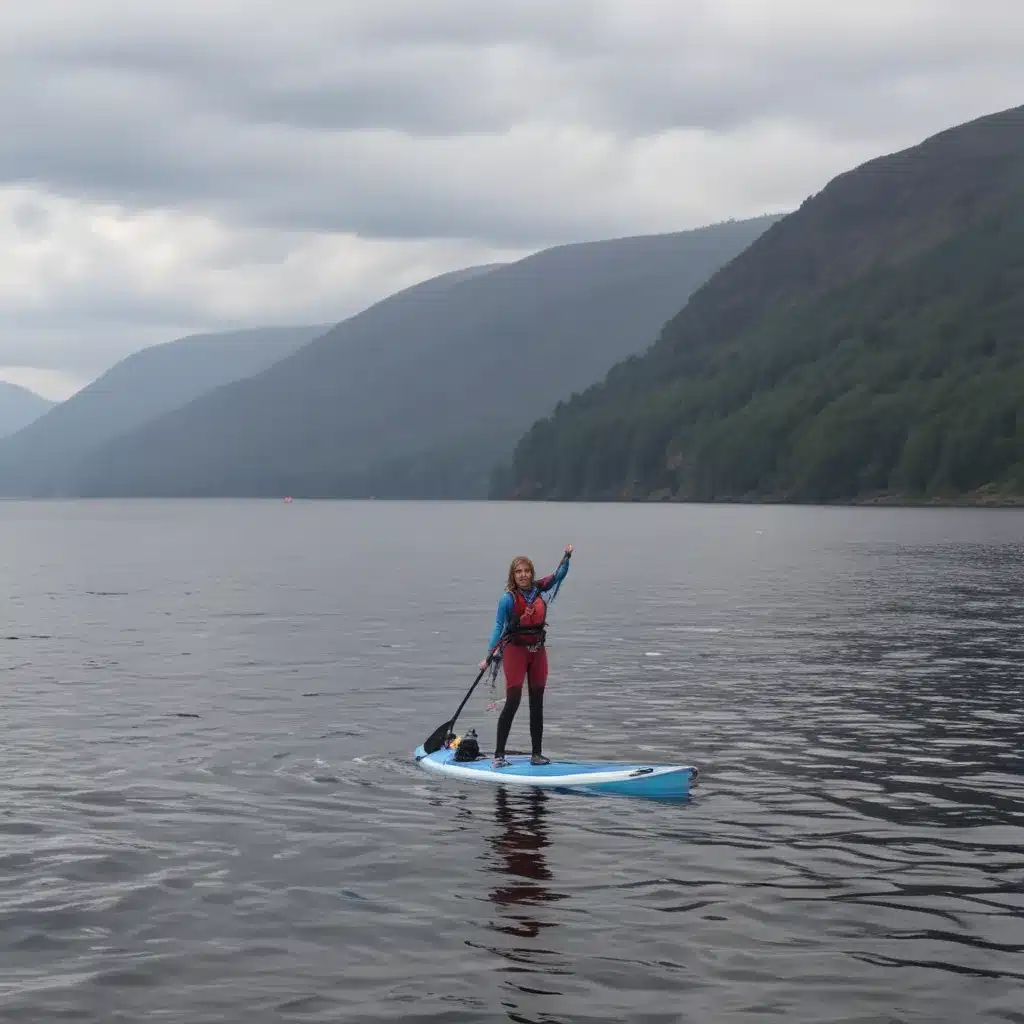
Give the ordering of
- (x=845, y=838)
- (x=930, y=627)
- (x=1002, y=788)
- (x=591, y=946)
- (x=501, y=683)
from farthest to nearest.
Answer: (x=930, y=627), (x=501, y=683), (x=1002, y=788), (x=845, y=838), (x=591, y=946)

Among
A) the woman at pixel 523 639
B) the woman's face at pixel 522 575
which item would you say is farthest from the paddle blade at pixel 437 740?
the woman's face at pixel 522 575

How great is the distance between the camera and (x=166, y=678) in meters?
42.8

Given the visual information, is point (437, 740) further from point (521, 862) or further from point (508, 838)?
point (521, 862)

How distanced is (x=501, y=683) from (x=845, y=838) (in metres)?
24.1

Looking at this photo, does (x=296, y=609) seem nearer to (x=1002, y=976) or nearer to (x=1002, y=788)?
(x=1002, y=788)

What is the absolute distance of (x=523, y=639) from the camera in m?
27.0

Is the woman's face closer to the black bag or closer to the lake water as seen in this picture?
the black bag

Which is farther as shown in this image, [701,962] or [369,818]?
[369,818]

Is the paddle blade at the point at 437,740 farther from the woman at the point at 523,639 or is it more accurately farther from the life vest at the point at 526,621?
→ the life vest at the point at 526,621

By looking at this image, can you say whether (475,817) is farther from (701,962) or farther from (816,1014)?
(816,1014)

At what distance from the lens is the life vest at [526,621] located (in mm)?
26562

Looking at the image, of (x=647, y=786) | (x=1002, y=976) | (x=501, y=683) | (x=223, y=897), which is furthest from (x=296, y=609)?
(x=1002, y=976)

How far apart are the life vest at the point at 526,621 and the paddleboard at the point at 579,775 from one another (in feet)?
7.18

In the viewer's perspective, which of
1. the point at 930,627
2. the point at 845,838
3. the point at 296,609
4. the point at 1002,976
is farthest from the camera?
the point at 296,609
